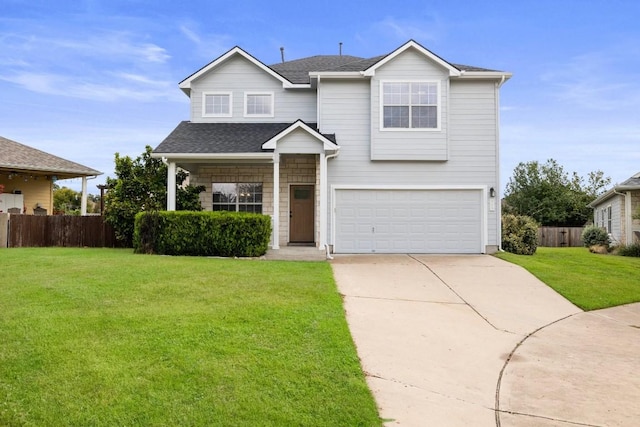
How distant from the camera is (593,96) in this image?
69.4ft

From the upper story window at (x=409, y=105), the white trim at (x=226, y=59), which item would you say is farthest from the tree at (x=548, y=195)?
the white trim at (x=226, y=59)

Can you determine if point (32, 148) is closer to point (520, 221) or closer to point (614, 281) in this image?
point (520, 221)

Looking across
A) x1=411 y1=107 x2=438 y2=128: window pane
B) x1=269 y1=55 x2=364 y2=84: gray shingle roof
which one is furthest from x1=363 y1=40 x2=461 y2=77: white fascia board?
x1=269 y1=55 x2=364 y2=84: gray shingle roof

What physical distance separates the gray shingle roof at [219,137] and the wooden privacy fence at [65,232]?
177 inches

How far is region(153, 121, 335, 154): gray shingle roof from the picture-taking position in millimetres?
14062

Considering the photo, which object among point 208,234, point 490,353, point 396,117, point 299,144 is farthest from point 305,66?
point 490,353

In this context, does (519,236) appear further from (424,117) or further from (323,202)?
(323,202)

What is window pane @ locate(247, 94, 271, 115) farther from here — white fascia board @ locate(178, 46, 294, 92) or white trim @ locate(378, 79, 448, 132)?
white trim @ locate(378, 79, 448, 132)

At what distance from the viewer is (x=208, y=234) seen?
12414mm

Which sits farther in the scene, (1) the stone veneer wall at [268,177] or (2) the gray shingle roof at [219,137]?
(1) the stone veneer wall at [268,177]

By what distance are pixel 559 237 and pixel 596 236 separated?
23.0ft

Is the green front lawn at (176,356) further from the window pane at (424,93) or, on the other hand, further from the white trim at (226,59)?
the white trim at (226,59)

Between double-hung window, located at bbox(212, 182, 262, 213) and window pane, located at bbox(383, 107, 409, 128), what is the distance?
5.14 m

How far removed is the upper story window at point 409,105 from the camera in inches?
562
